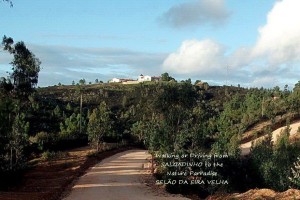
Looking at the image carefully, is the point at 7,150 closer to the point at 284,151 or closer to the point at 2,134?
the point at 2,134

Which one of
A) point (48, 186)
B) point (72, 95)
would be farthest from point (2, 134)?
point (72, 95)

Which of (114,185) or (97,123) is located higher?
(97,123)

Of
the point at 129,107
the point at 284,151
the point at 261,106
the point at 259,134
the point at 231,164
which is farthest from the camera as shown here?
the point at 129,107

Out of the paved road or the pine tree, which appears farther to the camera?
the pine tree

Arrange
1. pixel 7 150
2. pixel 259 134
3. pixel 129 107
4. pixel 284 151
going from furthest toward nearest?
pixel 129 107 → pixel 259 134 → pixel 284 151 → pixel 7 150

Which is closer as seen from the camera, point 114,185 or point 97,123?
point 114,185

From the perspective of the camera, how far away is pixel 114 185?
2270 cm

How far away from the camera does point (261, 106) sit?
255 feet

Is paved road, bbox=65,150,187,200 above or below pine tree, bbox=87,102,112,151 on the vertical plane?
below

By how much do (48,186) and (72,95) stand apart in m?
85.1

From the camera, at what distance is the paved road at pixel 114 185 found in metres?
18.8

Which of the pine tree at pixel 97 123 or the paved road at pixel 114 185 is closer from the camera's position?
the paved road at pixel 114 185

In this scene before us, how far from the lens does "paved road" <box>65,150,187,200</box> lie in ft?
61.7

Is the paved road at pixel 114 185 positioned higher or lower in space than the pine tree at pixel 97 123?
lower
